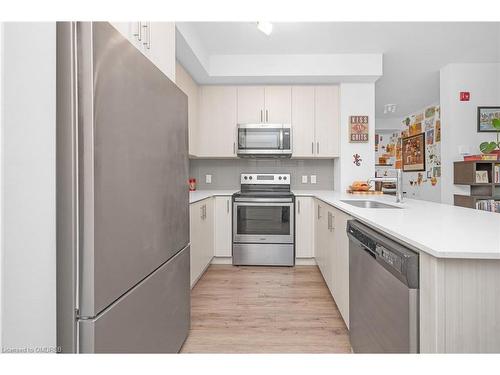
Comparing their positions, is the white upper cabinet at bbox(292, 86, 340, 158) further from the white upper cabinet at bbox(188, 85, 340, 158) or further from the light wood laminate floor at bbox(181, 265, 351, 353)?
the light wood laminate floor at bbox(181, 265, 351, 353)

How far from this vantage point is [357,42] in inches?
120

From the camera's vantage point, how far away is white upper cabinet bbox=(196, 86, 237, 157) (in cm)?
373

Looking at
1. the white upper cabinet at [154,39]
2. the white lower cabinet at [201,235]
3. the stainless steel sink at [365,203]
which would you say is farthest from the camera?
the white lower cabinet at [201,235]

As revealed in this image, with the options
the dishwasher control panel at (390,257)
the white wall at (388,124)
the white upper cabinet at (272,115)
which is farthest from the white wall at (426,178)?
the dishwasher control panel at (390,257)

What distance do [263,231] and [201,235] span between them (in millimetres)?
787

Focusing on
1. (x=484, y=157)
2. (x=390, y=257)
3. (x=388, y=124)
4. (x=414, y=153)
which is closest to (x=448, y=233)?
(x=390, y=257)

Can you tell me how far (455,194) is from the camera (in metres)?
3.74

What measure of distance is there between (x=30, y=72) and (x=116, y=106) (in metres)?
0.22

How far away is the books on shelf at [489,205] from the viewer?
133 inches

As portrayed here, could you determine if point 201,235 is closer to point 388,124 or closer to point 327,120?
point 327,120

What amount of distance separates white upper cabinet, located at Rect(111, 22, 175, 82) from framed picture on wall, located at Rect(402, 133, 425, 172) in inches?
219

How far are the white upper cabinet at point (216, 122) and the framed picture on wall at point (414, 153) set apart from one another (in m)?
4.09

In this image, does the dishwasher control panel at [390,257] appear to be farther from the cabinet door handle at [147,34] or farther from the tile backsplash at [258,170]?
the tile backsplash at [258,170]
